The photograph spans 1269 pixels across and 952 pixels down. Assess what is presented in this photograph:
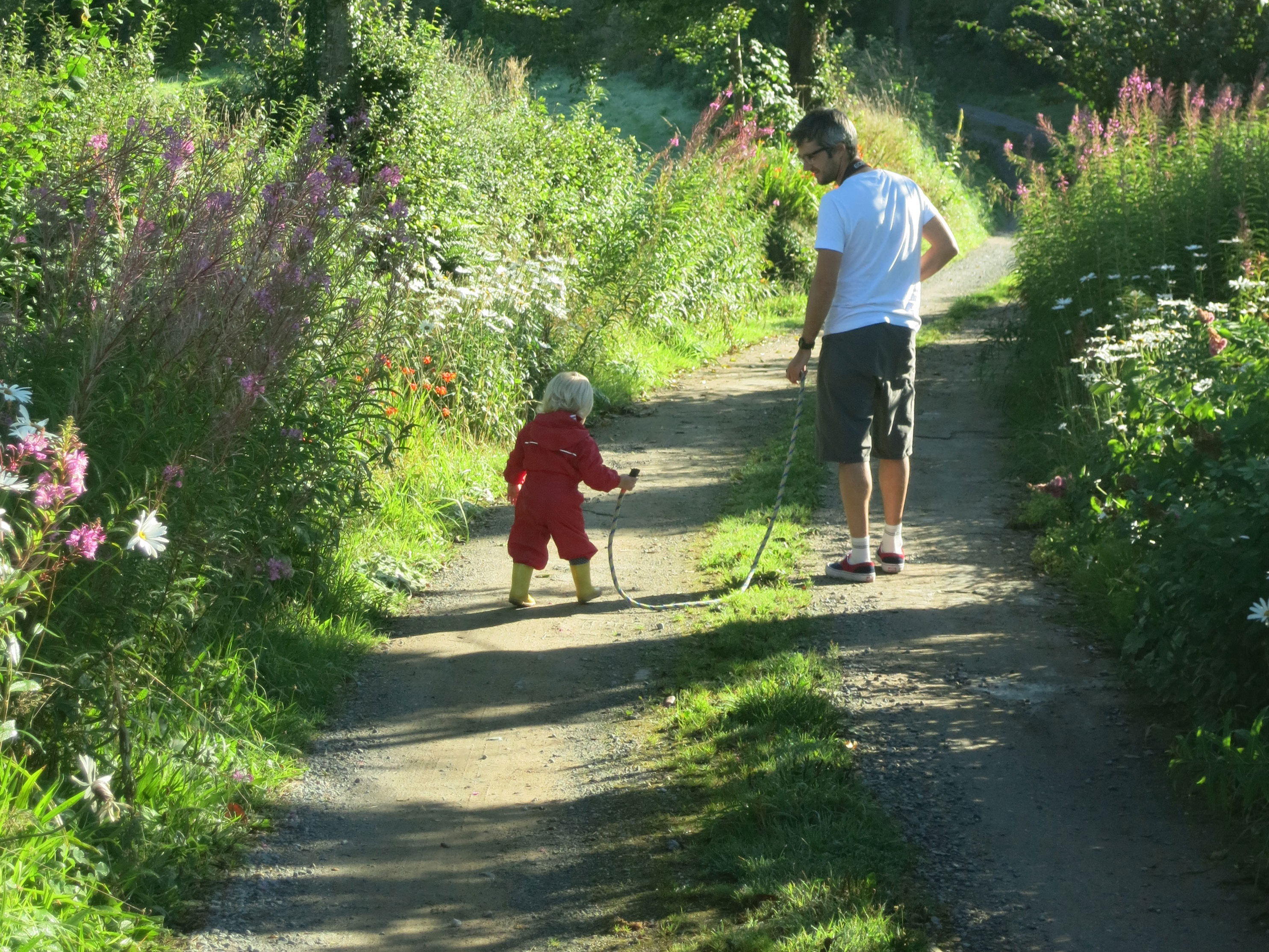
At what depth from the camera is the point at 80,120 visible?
7.52 metres

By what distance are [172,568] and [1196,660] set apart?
351 cm

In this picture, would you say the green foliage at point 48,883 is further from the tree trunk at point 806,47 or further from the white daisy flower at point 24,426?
the tree trunk at point 806,47

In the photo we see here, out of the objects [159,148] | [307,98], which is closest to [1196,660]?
[159,148]

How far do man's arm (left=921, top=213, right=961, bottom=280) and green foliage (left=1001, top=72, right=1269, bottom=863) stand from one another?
1.01 meters

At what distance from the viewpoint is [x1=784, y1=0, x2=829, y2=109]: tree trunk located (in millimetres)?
19781

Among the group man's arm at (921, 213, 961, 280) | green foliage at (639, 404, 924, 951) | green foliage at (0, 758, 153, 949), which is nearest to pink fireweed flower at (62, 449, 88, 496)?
green foliage at (0, 758, 153, 949)

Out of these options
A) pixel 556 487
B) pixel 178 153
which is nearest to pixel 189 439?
pixel 178 153

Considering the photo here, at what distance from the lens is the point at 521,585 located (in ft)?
19.6

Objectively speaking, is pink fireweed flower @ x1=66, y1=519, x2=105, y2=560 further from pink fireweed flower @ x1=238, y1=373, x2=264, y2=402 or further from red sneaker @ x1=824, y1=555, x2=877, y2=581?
red sneaker @ x1=824, y1=555, x2=877, y2=581

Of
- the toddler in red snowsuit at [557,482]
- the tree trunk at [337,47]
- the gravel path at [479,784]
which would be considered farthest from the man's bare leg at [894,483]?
the tree trunk at [337,47]

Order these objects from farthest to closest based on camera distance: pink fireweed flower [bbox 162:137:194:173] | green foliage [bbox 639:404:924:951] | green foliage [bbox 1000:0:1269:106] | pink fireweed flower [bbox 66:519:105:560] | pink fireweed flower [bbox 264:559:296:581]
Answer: green foliage [bbox 1000:0:1269:106]
pink fireweed flower [bbox 264:559:296:581]
pink fireweed flower [bbox 162:137:194:173]
green foliage [bbox 639:404:924:951]
pink fireweed flower [bbox 66:519:105:560]

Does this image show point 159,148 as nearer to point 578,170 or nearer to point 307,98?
point 307,98

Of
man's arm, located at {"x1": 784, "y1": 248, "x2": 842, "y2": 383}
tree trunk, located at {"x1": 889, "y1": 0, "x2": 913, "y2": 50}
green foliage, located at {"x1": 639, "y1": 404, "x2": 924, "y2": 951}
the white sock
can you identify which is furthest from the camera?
tree trunk, located at {"x1": 889, "y1": 0, "x2": 913, "y2": 50}

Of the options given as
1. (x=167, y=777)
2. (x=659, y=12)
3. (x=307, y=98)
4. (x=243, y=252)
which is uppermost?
(x=659, y=12)
